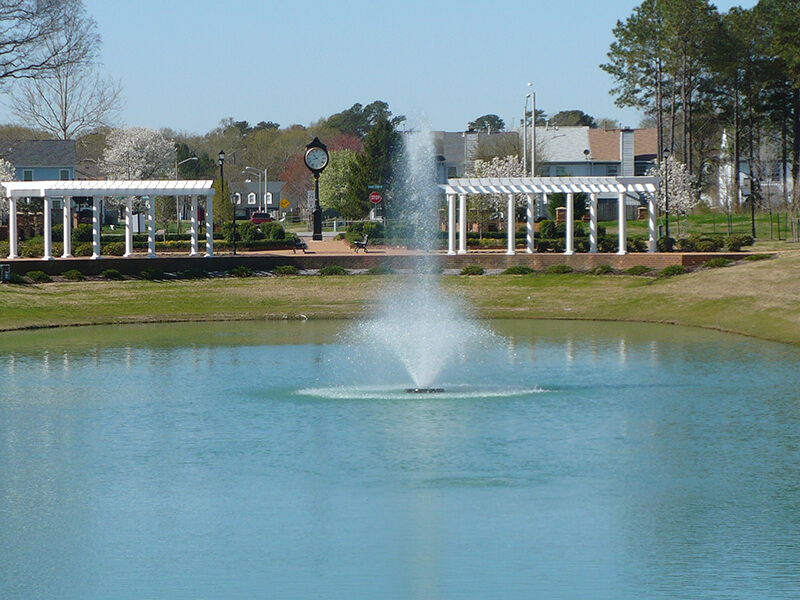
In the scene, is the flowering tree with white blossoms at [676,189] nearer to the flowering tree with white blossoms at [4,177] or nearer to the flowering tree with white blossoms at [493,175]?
the flowering tree with white blossoms at [493,175]

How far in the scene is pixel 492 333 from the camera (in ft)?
119

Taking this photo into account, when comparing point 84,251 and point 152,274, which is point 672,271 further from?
point 84,251

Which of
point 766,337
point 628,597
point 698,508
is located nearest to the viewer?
point 628,597

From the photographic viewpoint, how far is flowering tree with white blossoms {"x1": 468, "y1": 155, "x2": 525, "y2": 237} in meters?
68.4

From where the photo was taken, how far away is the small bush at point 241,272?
49531 mm

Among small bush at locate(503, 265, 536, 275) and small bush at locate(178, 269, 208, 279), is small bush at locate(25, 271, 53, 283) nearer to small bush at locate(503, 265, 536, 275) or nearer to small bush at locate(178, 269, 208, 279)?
small bush at locate(178, 269, 208, 279)

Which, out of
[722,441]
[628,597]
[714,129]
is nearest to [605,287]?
[722,441]

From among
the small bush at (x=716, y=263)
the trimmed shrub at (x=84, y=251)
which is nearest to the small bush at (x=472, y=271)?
the small bush at (x=716, y=263)

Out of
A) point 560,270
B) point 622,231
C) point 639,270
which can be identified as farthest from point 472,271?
point 622,231

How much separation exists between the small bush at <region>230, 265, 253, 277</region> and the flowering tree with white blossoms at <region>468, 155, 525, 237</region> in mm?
18993

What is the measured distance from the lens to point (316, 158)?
209 feet

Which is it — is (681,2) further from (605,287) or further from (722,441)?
(722,441)

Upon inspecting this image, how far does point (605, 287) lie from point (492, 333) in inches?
406

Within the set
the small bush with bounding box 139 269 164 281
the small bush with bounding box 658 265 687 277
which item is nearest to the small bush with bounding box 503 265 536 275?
the small bush with bounding box 658 265 687 277
